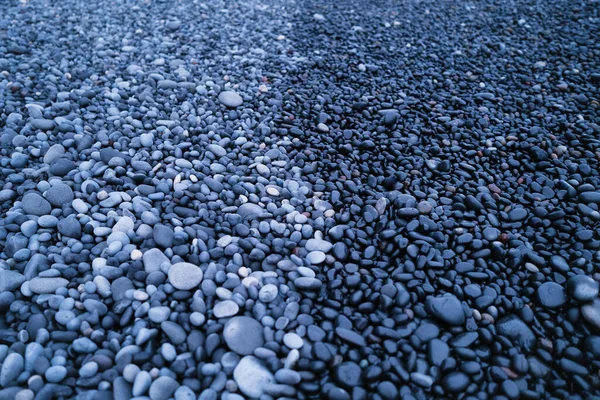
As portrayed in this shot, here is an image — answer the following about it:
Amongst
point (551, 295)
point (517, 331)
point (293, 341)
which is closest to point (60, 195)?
point (293, 341)

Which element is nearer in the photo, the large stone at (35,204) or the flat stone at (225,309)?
the flat stone at (225,309)

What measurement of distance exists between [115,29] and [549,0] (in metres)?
→ 6.48

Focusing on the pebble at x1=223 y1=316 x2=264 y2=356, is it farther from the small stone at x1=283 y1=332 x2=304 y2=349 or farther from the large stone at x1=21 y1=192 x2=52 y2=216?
the large stone at x1=21 y1=192 x2=52 y2=216

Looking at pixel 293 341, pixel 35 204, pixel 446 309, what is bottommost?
pixel 35 204

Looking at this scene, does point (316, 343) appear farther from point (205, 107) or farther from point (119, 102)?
point (119, 102)

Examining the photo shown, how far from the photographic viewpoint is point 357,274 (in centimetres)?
291

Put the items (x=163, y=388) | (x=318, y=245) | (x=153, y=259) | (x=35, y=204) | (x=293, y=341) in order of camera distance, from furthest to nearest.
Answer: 1. (x=35, y=204)
2. (x=318, y=245)
3. (x=153, y=259)
4. (x=293, y=341)
5. (x=163, y=388)

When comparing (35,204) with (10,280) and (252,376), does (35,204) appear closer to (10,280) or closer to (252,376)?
(10,280)

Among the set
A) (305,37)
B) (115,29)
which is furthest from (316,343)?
(115,29)

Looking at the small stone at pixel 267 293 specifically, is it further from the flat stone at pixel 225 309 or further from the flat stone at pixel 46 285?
the flat stone at pixel 46 285

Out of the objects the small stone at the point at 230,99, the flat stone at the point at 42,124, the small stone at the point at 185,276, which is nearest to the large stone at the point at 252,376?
the small stone at the point at 185,276

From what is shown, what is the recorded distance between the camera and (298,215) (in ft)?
10.9

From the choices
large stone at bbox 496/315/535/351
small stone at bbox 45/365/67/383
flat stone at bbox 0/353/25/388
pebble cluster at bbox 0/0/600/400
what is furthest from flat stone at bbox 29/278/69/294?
large stone at bbox 496/315/535/351

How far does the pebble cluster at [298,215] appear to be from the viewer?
245 cm
